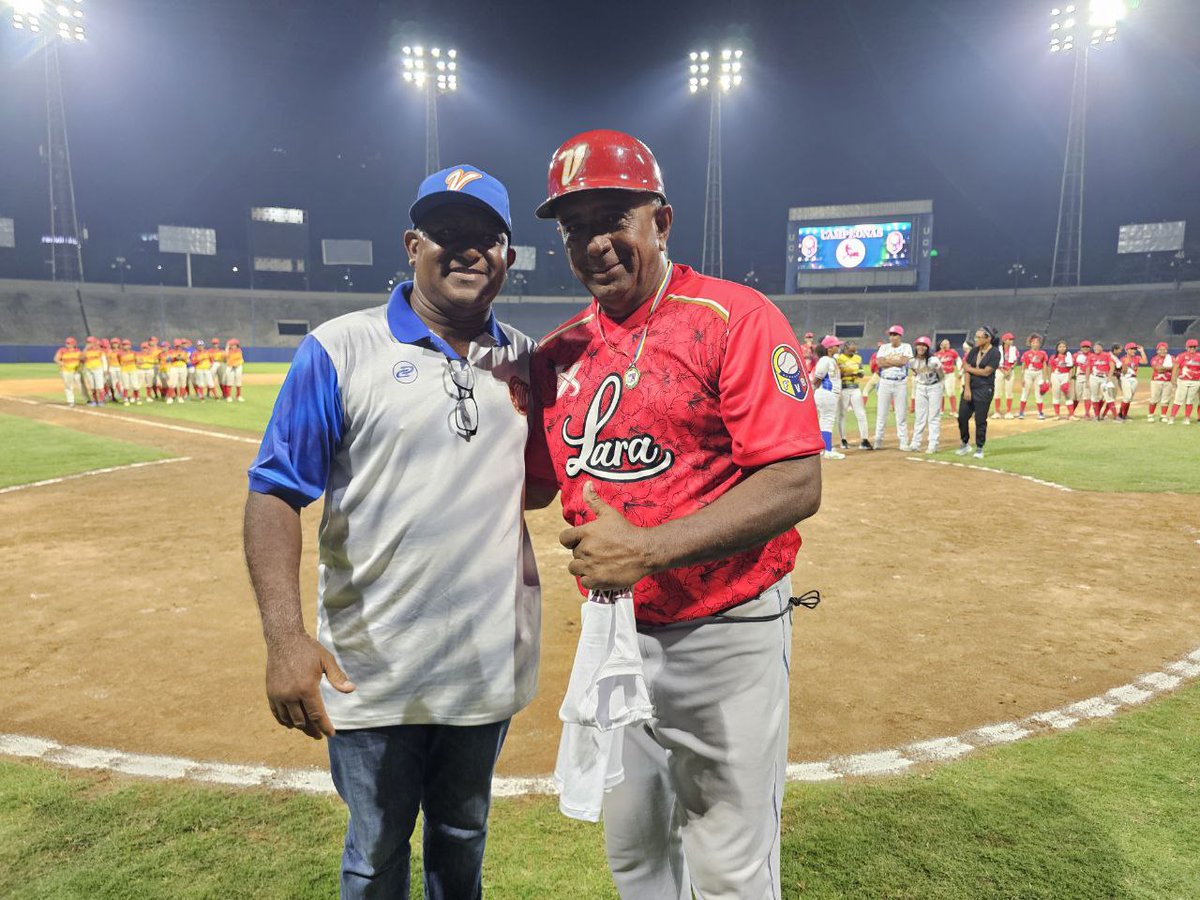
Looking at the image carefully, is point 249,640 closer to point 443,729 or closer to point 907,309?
point 443,729

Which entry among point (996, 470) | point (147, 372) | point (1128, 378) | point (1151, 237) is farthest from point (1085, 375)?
point (1151, 237)

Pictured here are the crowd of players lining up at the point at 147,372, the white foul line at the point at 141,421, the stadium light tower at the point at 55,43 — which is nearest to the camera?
the white foul line at the point at 141,421

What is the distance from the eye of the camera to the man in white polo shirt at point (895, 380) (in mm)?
13305

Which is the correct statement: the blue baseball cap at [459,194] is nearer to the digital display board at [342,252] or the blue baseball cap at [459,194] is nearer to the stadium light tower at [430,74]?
the stadium light tower at [430,74]

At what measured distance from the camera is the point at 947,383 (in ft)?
68.1

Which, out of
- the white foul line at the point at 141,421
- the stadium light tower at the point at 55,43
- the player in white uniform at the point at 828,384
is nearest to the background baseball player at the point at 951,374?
the player in white uniform at the point at 828,384

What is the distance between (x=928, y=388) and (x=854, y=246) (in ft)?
129

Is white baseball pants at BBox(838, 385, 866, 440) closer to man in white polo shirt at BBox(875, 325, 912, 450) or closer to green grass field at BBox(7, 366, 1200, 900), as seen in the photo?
man in white polo shirt at BBox(875, 325, 912, 450)

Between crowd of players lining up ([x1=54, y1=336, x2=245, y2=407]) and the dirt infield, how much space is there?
43.7 ft

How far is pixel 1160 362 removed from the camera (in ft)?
61.9

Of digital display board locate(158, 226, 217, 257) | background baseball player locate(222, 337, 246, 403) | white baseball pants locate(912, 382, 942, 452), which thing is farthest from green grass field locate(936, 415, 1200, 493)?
digital display board locate(158, 226, 217, 257)

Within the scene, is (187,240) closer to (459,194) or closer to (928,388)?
(928,388)

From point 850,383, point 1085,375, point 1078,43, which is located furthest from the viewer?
point 1078,43

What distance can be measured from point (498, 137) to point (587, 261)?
183ft
